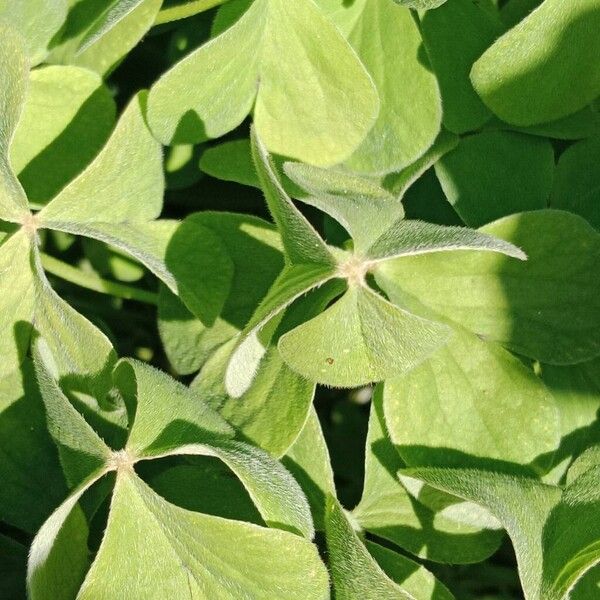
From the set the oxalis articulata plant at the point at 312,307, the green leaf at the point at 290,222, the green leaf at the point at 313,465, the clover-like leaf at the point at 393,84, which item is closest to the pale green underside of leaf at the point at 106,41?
the oxalis articulata plant at the point at 312,307

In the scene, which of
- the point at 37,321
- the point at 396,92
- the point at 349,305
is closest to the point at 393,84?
the point at 396,92

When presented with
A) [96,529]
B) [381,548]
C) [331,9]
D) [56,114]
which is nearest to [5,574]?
[96,529]

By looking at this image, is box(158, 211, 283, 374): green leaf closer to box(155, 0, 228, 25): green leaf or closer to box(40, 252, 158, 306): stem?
box(40, 252, 158, 306): stem

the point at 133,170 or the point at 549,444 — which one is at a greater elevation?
the point at 133,170

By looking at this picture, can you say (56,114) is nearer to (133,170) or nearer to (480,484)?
(133,170)

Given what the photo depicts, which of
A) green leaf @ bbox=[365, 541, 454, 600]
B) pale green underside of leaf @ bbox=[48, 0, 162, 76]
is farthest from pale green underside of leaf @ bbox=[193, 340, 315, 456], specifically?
pale green underside of leaf @ bbox=[48, 0, 162, 76]

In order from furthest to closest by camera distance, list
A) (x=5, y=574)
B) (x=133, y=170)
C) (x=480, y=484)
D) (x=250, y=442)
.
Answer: (x=5, y=574) < (x=133, y=170) < (x=250, y=442) < (x=480, y=484)
